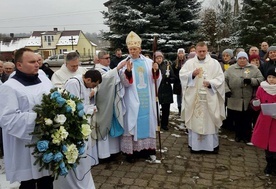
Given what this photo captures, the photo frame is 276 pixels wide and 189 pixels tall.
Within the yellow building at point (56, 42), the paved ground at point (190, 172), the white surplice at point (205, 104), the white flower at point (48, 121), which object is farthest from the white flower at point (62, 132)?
the yellow building at point (56, 42)

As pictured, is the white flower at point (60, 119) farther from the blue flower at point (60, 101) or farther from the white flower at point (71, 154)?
the white flower at point (71, 154)

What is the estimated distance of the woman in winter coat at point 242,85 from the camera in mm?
6148

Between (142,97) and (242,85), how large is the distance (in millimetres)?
2247

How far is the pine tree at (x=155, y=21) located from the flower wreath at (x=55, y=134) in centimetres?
1046

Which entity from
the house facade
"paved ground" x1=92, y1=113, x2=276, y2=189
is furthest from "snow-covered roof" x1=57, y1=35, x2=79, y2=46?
"paved ground" x1=92, y1=113, x2=276, y2=189

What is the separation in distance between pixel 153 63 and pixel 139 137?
1.33 meters

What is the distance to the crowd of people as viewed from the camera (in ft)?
10.4

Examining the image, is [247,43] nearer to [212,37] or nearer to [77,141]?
[212,37]

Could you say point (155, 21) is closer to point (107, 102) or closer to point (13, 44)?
point (107, 102)

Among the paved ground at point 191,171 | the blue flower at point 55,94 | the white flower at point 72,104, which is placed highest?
the blue flower at point 55,94

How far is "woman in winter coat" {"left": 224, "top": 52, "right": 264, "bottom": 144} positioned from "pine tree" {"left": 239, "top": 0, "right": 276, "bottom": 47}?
1172cm

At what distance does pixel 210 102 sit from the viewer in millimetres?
5727

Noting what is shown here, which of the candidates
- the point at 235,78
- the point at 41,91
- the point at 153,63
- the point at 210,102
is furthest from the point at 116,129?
the point at 235,78

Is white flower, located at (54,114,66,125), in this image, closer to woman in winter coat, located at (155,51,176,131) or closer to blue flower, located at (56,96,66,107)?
blue flower, located at (56,96,66,107)
